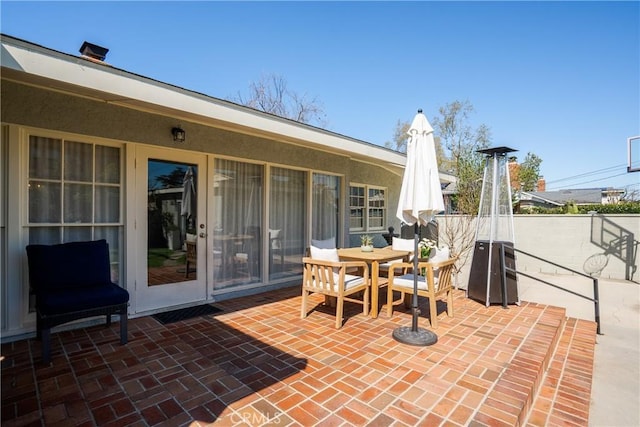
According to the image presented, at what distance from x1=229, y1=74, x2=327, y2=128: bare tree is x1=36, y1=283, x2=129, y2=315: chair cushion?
17.0 m

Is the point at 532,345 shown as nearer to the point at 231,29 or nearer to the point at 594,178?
the point at 231,29

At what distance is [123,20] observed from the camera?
7.23 m

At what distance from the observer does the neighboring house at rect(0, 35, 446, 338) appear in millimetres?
3459

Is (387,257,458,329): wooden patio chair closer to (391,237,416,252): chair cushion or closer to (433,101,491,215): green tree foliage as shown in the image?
(391,237,416,252): chair cushion

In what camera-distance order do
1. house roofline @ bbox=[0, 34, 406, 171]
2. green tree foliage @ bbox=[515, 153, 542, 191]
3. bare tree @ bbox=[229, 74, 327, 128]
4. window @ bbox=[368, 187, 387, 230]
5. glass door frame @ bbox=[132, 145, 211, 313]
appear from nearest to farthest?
house roofline @ bbox=[0, 34, 406, 171]
glass door frame @ bbox=[132, 145, 211, 313]
window @ bbox=[368, 187, 387, 230]
bare tree @ bbox=[229, 74, 327, 128]
green tree foliage @ bbox=[515, 153, 542, 191]

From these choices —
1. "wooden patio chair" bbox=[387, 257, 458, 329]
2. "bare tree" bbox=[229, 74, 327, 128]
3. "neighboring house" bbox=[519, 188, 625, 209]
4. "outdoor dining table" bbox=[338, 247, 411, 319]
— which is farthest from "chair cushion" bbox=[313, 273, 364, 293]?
"neighboring house" bbox=[519, 188, 625, 209]

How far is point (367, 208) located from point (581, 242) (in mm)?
6165

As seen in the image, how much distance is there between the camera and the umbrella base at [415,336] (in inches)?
141

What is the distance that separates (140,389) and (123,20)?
8023 millimetres

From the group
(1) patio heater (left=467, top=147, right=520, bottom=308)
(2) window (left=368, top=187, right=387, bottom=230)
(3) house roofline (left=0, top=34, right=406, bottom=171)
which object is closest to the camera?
(3) house roofline (left=0, top=34, right=406, bottom=171)

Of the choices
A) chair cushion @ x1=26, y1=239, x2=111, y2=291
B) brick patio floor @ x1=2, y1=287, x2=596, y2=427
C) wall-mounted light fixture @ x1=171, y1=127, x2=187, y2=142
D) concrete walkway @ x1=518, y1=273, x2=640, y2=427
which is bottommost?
concrete walkway @ x1=518, y1=273, x2=640, y2=427

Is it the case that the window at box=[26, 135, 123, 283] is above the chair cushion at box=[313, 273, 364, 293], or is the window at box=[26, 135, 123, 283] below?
above

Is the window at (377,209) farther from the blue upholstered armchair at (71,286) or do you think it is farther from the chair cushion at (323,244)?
the blue upholstered armchair at (71,286)

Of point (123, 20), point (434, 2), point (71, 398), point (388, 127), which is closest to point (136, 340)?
point (71, 398)
